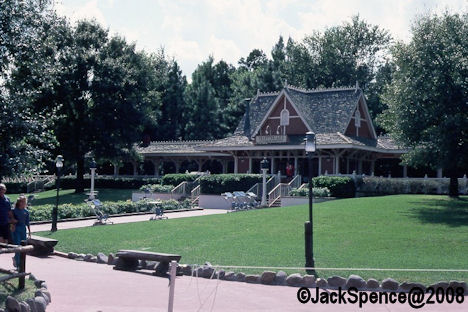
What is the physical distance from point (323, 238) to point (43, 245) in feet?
28.8

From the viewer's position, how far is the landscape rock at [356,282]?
1179 centimetres

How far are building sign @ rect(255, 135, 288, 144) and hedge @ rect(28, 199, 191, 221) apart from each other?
8173 millimetres

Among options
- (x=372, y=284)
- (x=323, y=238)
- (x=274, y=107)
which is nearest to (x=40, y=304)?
(x=372, y=284)

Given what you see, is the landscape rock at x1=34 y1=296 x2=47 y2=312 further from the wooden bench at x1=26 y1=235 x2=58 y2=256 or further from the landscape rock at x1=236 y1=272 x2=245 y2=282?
the wooden bench at x1=26 y1=235 x2=58 y2=256

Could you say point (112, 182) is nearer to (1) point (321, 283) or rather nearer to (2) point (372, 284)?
(1) point (321, 283)

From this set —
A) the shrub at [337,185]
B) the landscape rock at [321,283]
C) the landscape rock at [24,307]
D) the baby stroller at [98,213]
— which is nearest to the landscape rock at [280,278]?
the landscape rock at [321,283]

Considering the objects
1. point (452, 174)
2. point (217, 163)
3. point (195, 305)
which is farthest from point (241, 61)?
point (195, 305)

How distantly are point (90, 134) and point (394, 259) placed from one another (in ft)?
117

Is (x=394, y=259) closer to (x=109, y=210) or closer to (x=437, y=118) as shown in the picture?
(x=437, y=118)

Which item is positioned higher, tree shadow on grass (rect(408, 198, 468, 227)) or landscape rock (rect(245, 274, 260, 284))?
tree shadow on grass (rect(408, 198, 468, 227))

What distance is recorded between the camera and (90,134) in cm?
4628

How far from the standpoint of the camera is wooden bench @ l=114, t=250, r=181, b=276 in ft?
45.3

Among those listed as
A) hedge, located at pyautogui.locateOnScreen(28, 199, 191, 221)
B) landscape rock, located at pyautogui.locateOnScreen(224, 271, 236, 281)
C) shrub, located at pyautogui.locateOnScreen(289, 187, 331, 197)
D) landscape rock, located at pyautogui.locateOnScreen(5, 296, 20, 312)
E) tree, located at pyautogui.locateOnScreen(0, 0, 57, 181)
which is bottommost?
landscape rock, located at pyautogui.locateOnScreen(224, 271, 236, 281)

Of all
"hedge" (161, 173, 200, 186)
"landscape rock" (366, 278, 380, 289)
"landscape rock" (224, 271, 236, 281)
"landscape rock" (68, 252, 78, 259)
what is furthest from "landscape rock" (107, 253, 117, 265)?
"hedge" (161, 173, 200, 186)
